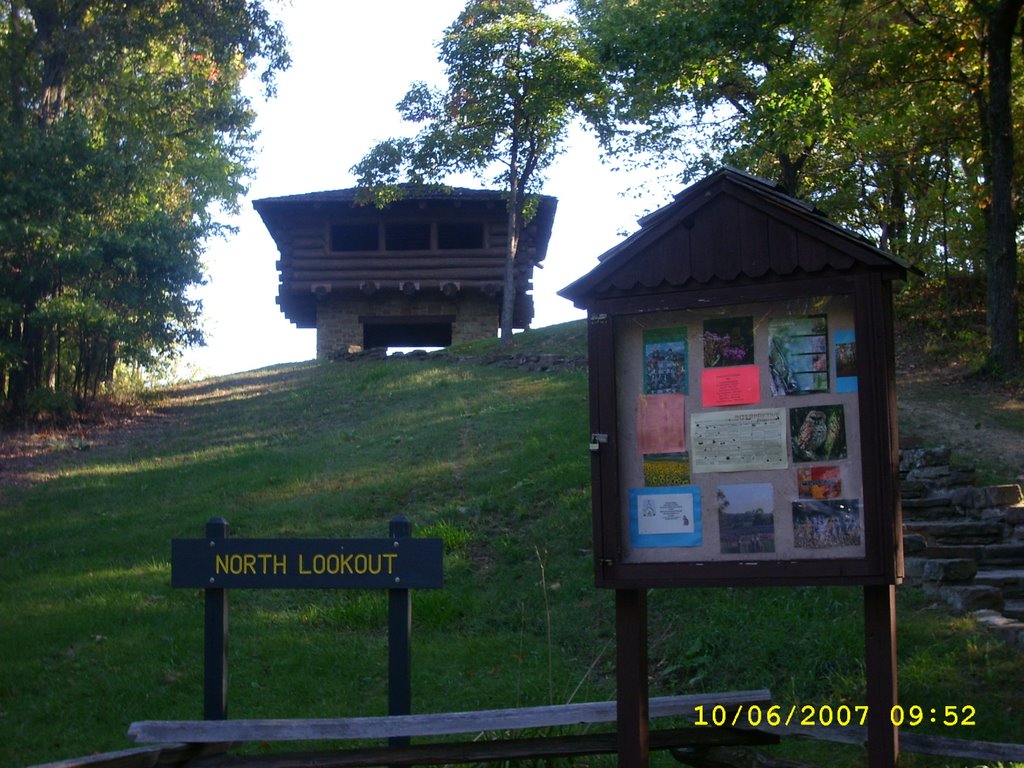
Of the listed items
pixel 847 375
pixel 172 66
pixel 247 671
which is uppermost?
pixel 172 66

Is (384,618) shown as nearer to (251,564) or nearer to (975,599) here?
(251,564)

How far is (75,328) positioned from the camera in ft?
71.2

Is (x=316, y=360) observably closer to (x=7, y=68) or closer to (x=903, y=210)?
(x=7, y=68)

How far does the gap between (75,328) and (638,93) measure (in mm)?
12215

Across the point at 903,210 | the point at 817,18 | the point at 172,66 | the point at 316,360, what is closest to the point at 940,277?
the point at 903,210

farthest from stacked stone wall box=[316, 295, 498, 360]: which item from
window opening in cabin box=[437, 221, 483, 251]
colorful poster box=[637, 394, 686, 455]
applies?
colorful poster box=[637, 394, 686, 455]

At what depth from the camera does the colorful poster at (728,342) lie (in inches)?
190

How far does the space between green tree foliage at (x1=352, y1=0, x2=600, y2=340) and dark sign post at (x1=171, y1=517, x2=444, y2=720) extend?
1972 centimetres

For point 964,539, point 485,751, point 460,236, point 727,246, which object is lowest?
point 485,751

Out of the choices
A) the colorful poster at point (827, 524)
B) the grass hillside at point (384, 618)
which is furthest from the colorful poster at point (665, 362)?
the grass hillside at point (384, 618)

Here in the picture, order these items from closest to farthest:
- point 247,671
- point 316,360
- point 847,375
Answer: point 847,375, point 247,671, point 316,360

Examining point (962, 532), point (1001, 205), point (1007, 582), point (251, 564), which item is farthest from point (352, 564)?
point (1001, 205)

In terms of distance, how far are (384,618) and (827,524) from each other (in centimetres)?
550

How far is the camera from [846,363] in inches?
185
